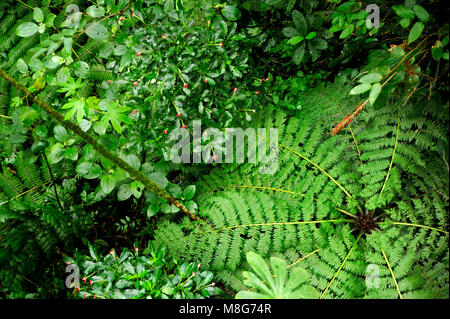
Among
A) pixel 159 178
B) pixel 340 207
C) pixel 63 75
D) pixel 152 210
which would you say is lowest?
pixel 340 207

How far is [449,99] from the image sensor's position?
1525 mm

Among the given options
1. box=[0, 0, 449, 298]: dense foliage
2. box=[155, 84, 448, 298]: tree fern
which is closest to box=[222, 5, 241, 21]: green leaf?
box=[0, 0, 449, 298]: dense foliage

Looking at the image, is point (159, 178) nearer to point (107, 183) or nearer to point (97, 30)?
point (107, 183)

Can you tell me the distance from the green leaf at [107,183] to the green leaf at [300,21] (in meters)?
1.42

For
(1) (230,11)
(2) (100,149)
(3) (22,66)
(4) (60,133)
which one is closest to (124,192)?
(2) (100,149)

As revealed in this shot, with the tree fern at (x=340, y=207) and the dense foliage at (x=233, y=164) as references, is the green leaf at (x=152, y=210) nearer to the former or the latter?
the dense foliage at (x=233, y=164)

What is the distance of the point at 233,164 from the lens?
2.12m

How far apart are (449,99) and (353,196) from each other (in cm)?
84

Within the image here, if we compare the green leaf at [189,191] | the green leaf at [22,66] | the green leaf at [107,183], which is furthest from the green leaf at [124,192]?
the green leaf at [22,66]

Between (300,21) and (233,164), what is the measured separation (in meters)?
1.07

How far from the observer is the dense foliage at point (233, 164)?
1.48m

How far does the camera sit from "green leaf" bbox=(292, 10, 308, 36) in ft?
5.28
